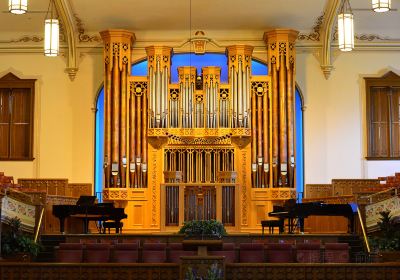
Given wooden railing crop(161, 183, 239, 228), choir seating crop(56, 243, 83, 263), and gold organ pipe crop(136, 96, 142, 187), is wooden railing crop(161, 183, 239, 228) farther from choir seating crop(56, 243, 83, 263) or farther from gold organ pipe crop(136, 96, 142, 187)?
choir seating crop(56, 243, 83, 263)

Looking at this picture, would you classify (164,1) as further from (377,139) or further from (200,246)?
(200,246)

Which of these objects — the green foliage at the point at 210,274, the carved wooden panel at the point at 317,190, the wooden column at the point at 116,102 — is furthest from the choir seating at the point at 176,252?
the carved wooden panel at the point at 317,190

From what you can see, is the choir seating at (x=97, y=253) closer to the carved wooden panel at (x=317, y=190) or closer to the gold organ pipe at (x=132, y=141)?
the gold organ pipe at (x=132, y=141)

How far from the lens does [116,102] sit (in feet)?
69.2

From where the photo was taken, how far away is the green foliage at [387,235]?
15.2 metres

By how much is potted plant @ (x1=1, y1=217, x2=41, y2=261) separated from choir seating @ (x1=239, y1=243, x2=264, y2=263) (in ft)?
12.8

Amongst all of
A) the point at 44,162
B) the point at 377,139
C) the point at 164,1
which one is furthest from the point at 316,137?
the point at 44,162

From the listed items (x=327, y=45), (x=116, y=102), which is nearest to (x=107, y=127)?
(x=116, y=102)

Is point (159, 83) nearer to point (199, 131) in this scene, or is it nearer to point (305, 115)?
point (199, 131)

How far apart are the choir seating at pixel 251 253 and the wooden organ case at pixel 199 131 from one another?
6.01 metres

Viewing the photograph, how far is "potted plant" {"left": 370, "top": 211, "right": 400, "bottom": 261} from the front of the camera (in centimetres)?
1496

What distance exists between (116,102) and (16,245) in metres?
6.63

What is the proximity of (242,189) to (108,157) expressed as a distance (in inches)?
135

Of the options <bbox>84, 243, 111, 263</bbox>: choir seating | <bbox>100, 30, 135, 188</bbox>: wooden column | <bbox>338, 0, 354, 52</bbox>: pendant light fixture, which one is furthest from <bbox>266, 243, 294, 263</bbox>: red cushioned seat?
<bbox>100, 30, 135, 188</bbox>: wooden column
